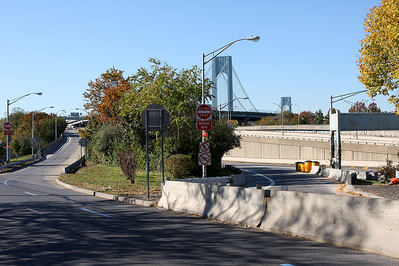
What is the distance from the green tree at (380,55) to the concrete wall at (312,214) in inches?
502

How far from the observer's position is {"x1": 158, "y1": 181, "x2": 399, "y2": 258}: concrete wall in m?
7.41

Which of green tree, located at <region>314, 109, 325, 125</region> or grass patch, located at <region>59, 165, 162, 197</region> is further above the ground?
green tree, located at <region>314, 109, 325, 125</region>

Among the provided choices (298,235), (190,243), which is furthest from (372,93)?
(190,243)

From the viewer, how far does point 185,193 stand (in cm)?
1348

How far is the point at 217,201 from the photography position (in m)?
11.9

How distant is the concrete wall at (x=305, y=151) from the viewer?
5553cm

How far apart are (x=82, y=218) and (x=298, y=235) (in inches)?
247

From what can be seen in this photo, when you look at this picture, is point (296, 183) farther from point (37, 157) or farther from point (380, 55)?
point (37, 157)

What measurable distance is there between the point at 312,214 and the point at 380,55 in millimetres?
15404

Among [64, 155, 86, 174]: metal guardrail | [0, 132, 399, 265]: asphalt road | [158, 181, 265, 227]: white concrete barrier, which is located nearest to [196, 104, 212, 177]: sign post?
[158, 181, 265, 227]: white concrete barrier

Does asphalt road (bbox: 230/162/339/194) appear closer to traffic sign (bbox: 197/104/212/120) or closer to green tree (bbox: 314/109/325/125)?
traffic sign (bbox: 197/104/212/120)

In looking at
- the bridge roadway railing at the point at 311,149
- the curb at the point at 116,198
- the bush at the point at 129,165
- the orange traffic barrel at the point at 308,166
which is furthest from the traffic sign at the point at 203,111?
the bridge roadway railing at the point at 311,149

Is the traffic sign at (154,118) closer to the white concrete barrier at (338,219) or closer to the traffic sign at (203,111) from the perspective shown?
the traffic sign at (203,111)

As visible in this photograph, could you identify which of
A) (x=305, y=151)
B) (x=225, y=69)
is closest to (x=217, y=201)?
(x=305, y=151)
